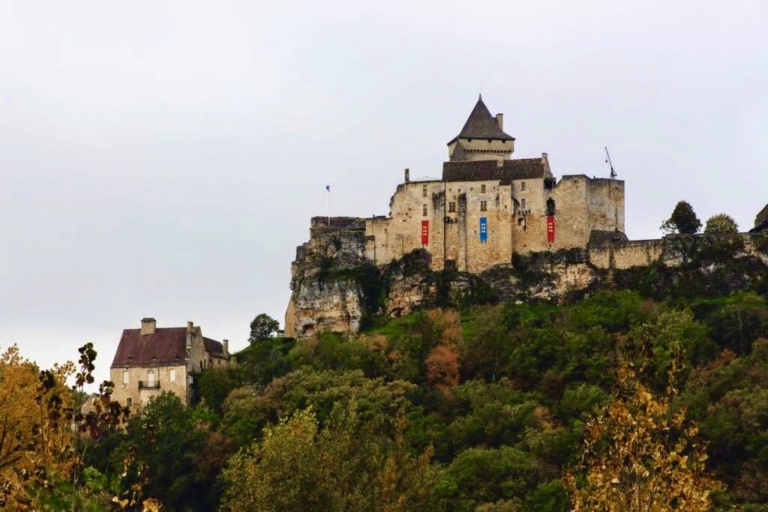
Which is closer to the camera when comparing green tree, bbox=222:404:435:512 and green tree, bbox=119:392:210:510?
green tree, bbox=222:404:435:512

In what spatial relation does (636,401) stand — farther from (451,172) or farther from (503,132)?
(503,132)

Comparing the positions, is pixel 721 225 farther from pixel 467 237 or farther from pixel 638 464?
pixel 638 464

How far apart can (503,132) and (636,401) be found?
79904 millimetres

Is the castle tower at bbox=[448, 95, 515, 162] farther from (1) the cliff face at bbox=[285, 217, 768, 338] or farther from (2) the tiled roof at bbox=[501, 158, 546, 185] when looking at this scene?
(1) the cliff face at bbox=[285, 217, 768, 338]

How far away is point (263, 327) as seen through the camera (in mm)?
101625

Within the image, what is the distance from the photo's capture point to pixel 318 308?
91.8 meters

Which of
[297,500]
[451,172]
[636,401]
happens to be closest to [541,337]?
[451,172]

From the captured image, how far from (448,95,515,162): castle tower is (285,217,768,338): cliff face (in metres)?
9.39

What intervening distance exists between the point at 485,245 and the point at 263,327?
20.1m

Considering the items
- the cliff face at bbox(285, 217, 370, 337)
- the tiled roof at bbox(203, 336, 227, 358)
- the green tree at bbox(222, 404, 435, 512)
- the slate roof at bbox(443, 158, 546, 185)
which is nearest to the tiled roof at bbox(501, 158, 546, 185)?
the slate roof at bbox(443, 158, 546, 185)

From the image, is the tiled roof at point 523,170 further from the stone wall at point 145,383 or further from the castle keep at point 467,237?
the stone wall at point 145,383

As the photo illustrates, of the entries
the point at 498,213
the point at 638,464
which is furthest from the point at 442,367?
the point at 638,464

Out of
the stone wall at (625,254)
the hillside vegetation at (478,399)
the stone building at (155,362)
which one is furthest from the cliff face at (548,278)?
the stone building at (155,362)

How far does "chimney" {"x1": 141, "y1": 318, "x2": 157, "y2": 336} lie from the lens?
87.8 metres
